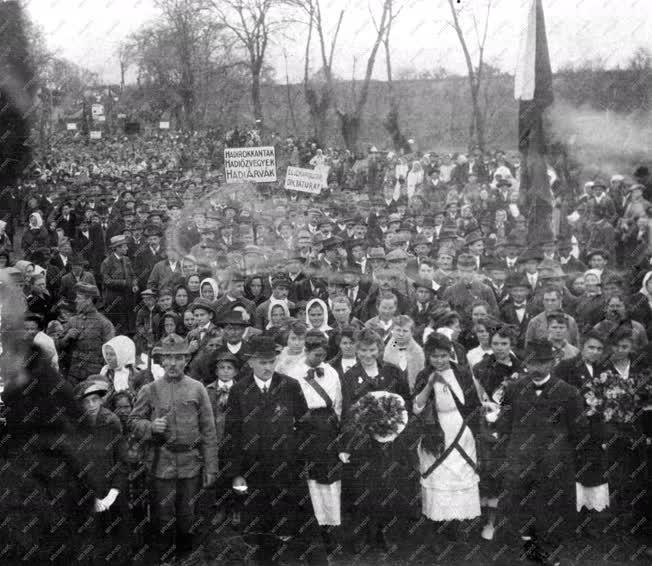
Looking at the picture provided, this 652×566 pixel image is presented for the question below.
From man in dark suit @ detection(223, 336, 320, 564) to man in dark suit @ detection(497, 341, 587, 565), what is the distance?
5.28ft

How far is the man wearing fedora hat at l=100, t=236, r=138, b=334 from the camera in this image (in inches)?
437

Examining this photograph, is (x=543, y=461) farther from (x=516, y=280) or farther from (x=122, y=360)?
(x=122, y=360)

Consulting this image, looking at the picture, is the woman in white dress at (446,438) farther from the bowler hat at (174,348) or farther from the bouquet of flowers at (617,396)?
the bowler hat at (174,348)

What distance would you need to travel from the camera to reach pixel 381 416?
5.95 m

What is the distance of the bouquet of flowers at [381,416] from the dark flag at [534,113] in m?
6.30

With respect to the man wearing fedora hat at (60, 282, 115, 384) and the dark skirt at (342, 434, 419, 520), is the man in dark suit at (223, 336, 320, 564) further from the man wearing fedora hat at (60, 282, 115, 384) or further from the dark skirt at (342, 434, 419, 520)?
the man wearing fedora hat at (60, 282, 115, 384)

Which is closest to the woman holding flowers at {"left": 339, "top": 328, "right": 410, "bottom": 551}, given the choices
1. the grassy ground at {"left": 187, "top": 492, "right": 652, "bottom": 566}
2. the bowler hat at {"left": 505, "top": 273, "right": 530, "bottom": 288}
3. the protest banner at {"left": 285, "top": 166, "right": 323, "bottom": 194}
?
the grassy ground at {"left": 187, "top": 492, "right": 652, "bottom": 566}

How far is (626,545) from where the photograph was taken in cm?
595

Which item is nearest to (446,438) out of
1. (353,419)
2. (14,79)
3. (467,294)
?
(353,419)

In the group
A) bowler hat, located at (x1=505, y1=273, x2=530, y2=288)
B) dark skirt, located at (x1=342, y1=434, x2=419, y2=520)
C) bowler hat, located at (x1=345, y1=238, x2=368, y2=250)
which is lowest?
dark skirt, located at (x1=342, y1=434, x2=419, y2=520)

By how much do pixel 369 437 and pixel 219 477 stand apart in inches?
47.8

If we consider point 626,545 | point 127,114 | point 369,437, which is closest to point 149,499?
point 369,437

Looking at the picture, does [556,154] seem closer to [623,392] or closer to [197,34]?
[623,392]

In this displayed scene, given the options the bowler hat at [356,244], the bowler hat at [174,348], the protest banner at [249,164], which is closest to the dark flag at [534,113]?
the bowler hat at [356,244]
